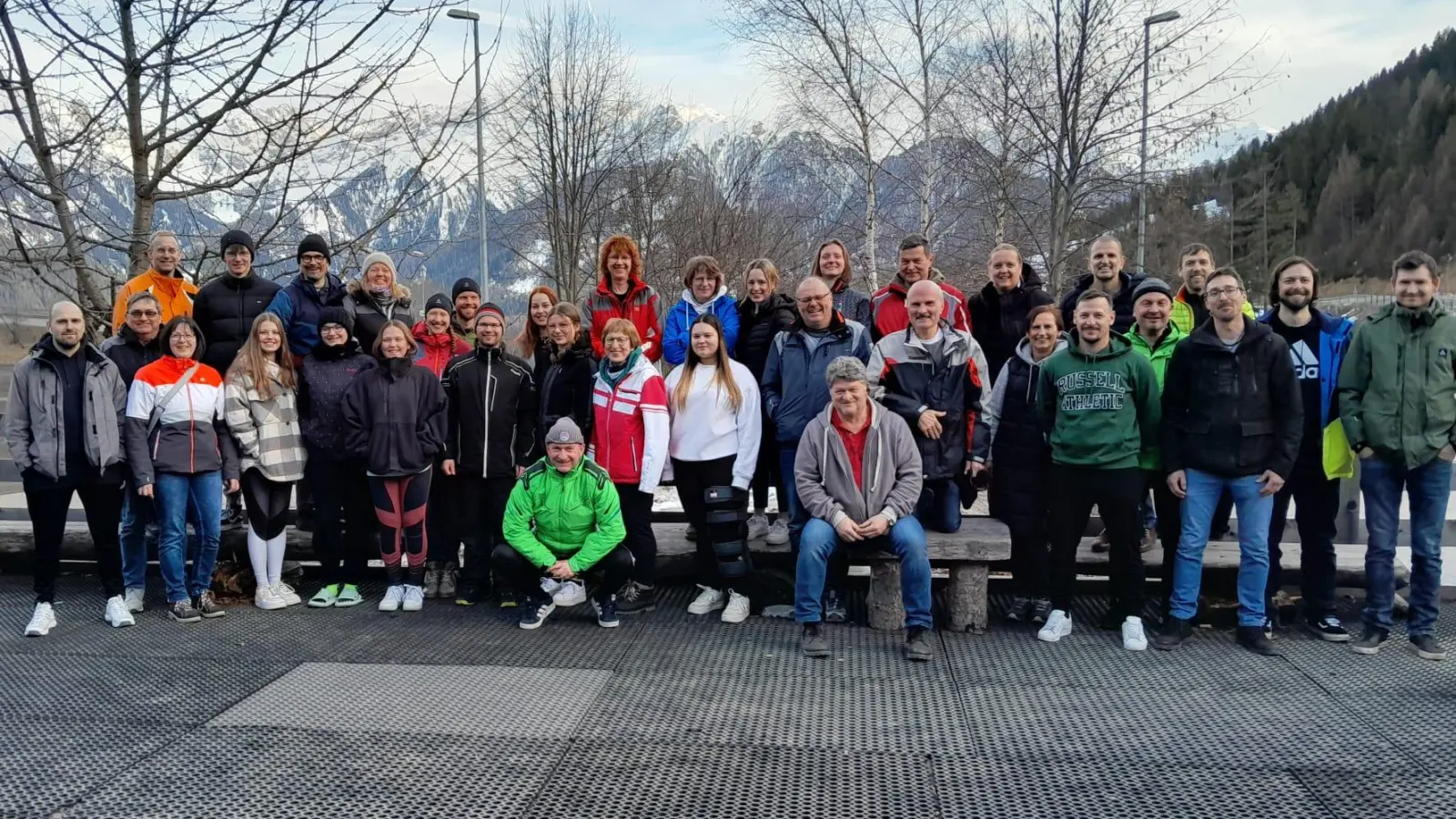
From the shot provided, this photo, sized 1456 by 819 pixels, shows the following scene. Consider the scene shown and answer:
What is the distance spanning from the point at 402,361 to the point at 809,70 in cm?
1266

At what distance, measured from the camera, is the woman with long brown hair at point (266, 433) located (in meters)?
5.96

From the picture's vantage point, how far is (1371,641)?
17.0ft

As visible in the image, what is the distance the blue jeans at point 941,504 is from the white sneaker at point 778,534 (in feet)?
3.05

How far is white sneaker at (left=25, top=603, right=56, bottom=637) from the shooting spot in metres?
5.53

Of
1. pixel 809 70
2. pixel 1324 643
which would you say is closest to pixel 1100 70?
pixel 809 70

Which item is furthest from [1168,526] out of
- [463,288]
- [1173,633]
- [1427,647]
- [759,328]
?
[463,288]

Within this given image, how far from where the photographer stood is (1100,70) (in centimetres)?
1105

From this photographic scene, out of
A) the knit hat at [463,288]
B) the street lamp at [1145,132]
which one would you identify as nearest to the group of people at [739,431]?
the knit hat at [463,288]

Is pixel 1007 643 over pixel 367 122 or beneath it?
beneath

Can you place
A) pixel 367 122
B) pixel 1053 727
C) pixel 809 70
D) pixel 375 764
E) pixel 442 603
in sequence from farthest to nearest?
1. pixel 809 70
2. pixel 442 603
3. pixel 367 122
4. pixel 1053 727
5. pixel 375 764

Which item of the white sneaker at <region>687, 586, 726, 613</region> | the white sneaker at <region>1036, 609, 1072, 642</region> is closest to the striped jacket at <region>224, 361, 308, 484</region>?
the white sneaker at <region>687, 586, 726, 613</region>

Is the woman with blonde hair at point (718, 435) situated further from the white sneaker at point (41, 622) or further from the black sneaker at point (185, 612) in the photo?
the white sneaker at point (41, 622)

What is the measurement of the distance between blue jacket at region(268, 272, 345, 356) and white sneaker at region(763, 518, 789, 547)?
339 centimetres

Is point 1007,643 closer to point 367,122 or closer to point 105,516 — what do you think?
point 367,122
